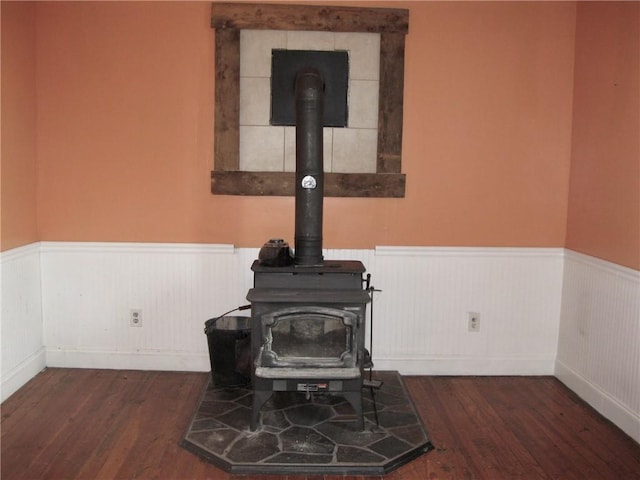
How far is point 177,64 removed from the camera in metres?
3.71

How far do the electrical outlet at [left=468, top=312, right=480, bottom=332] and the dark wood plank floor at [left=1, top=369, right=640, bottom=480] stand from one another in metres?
0.32

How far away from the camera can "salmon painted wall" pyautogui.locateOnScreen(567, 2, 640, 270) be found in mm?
3090

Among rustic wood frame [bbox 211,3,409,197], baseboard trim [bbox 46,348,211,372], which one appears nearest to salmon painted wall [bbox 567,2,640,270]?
rustic wood frame [bbox 211,3,409,197]

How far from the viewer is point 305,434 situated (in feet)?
9.55

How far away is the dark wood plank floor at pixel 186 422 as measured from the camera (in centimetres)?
264

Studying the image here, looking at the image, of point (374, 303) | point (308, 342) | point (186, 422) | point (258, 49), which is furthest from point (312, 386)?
point (258, 49)

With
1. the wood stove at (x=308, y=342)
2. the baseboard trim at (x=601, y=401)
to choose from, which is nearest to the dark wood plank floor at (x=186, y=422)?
the baseboard trim at (x=601, y=401)

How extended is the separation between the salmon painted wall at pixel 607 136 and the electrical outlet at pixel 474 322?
75 centimetres

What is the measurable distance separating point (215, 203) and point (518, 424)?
2225 mm

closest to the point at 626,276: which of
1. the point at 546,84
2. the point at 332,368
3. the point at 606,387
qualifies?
the point at 606,387

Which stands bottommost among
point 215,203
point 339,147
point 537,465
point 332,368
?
point 537,465

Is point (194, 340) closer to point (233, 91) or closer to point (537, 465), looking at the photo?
point (233, 91)

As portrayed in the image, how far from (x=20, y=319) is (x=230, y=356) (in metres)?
1.31

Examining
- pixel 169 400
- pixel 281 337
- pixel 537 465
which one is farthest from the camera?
pixel 169 400
